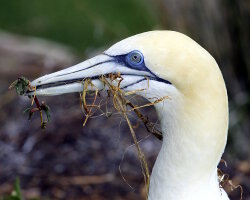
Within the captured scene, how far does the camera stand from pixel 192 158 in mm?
3037

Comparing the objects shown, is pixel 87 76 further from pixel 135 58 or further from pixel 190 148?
pixel 190 148

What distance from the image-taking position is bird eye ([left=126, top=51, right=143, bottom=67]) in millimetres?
2895

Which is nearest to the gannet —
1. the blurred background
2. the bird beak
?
the bird beak

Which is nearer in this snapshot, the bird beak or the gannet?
the gannet

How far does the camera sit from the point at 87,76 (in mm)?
3006

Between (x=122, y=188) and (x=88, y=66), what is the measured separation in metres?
2.34

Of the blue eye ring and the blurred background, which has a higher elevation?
the blue eye ring

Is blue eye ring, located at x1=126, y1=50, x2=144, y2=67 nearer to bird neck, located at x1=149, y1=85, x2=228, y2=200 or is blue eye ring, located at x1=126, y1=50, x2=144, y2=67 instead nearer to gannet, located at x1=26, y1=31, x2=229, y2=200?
gannet, located at x1=26, y1=31, x2=229, y2=200

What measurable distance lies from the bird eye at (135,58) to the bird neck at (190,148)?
219 mm

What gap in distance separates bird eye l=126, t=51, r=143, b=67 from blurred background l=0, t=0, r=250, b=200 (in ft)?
4.90

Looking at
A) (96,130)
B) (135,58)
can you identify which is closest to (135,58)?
(135,58)

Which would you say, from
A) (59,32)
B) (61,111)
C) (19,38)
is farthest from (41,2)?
(61,111)

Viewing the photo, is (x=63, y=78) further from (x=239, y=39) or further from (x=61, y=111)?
(x=239, y=39)

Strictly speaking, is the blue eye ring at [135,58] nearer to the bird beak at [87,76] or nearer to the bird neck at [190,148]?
the bird beak at [87,76]
